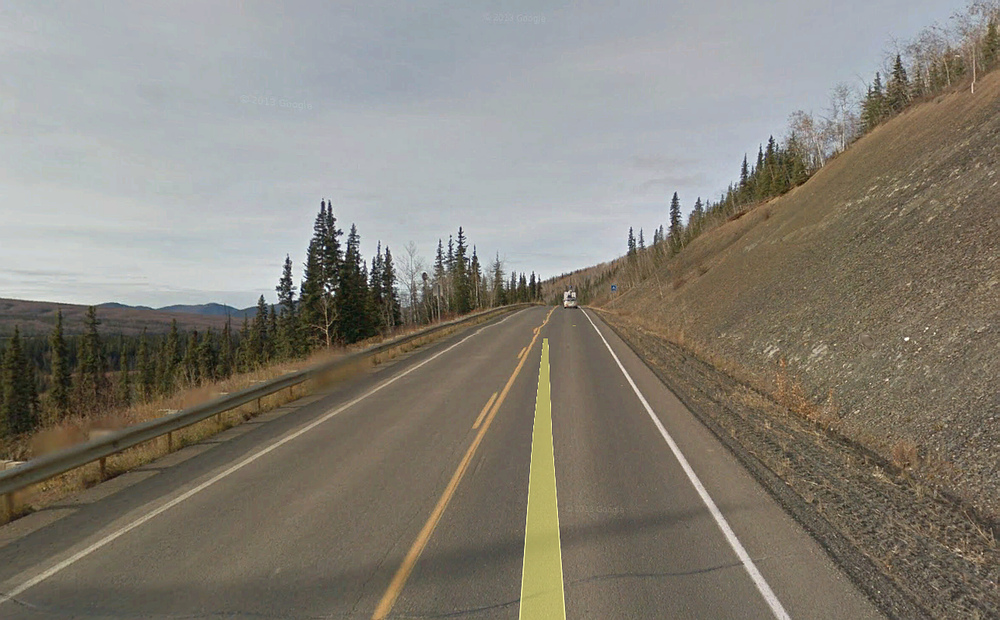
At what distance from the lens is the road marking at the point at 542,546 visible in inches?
121

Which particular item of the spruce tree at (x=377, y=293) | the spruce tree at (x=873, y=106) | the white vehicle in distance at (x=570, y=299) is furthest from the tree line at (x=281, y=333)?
the spruce tree at (x=873, y=106)

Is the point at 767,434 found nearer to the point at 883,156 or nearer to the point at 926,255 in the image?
the point at 926,255

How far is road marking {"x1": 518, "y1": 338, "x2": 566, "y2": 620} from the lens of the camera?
121 inches

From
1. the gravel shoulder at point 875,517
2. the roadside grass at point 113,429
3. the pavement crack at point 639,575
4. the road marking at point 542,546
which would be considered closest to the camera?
the road marking at point 542,546

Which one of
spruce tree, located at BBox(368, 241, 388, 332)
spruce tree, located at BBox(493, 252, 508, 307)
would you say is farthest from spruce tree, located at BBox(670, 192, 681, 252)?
spruce tree, located at BBox(368, 241, 388, 332)

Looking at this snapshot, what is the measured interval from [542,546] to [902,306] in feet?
31.6

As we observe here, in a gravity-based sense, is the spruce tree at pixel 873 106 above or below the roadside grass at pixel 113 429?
above

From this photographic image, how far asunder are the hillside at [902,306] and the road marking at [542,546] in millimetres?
4438

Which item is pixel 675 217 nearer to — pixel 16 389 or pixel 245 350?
pixel 245 350

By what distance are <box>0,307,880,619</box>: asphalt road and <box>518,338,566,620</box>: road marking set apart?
0.02m

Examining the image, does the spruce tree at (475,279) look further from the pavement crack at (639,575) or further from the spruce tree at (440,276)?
the pavement crack at (639,575)

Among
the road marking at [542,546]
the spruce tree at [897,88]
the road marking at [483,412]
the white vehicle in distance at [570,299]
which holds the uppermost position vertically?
the spruce tree at [897,88]

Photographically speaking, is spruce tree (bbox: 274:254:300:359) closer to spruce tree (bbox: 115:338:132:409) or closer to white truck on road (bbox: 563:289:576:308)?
spruce tree (bbox: 115:338:132:409)

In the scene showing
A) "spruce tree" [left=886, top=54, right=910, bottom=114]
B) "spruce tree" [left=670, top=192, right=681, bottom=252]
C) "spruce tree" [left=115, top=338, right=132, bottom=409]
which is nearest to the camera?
"spruce tree" [left=115, top=338, right=132, bottom=409]
